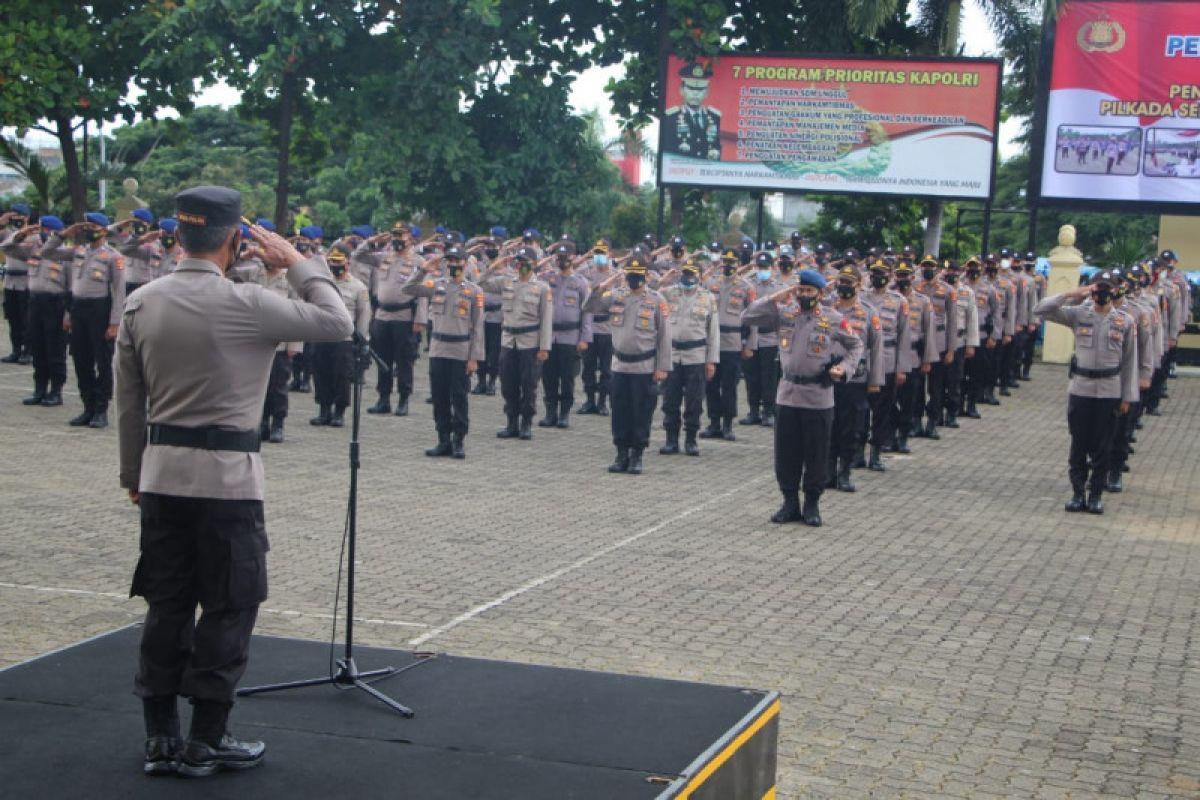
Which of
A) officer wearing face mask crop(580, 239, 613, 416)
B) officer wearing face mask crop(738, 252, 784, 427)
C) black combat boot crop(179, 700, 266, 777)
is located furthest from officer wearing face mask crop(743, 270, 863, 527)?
black combat boot crop(179, 700, 266, 777)

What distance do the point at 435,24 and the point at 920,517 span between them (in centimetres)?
1668

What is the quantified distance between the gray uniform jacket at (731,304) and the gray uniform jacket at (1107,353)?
16.0 ft

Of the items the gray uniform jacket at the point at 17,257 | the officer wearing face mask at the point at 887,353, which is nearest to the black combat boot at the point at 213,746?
the officer wearing face mask at the point at 887,353

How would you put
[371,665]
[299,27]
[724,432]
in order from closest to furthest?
[371,665] < [724,432] < [299,27]

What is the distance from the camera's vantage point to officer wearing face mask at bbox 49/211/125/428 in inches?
618

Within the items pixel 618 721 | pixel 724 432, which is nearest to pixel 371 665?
pixel 618 721

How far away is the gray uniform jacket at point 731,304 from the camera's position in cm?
1805

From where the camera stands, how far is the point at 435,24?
88.8 feet

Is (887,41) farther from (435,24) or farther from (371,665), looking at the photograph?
(371,665)

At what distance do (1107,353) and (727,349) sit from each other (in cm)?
518

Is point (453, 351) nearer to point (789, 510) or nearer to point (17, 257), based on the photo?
point (789, 510)

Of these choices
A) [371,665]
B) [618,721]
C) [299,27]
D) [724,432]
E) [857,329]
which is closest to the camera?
[618,721]

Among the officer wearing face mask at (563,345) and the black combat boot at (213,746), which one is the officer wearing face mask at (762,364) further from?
the black combat boot at (213,746)

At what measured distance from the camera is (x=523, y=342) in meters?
16.9
